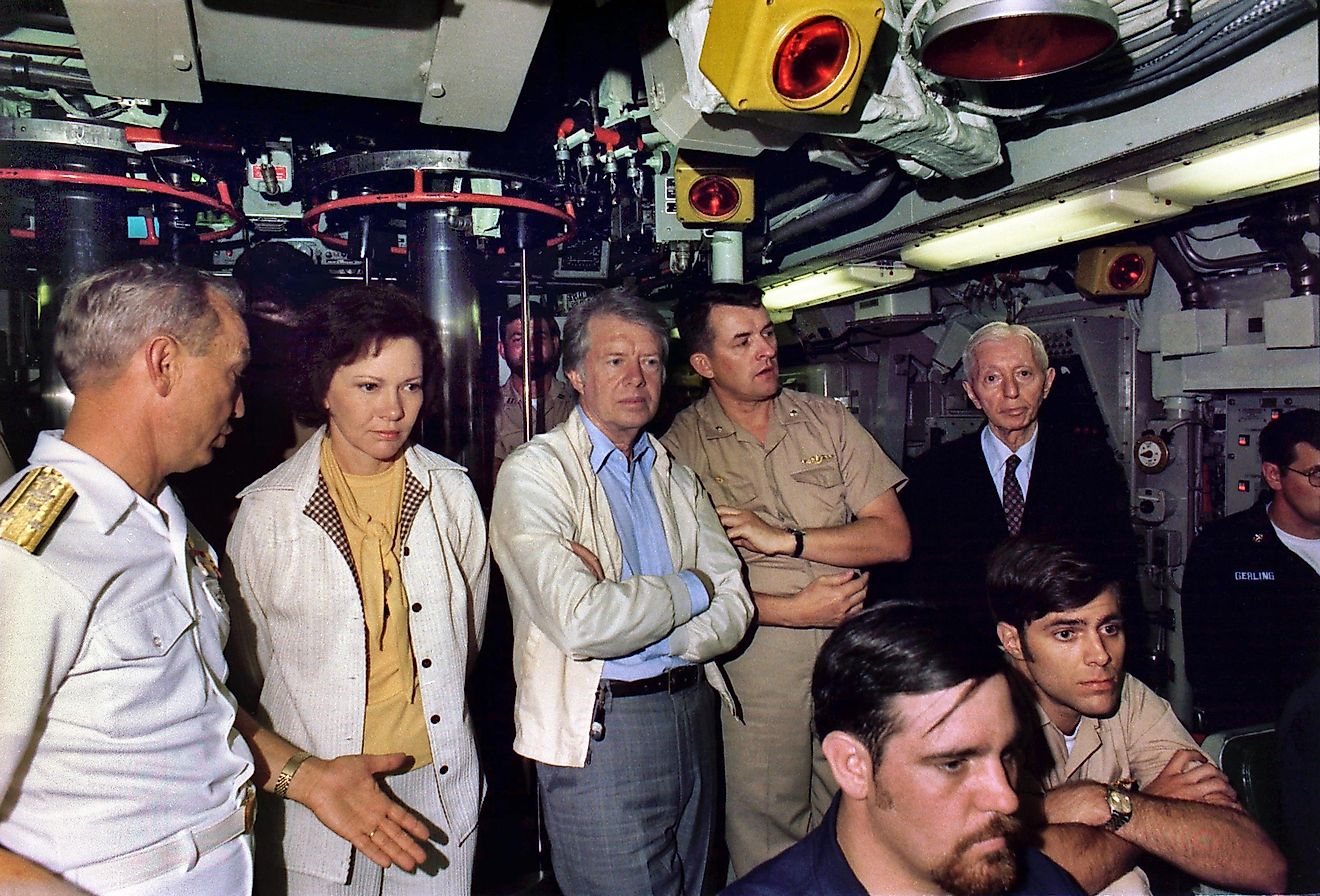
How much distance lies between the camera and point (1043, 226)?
3.14 m

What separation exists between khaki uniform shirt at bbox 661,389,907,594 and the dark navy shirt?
126 centimetres

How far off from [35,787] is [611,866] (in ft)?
4.54

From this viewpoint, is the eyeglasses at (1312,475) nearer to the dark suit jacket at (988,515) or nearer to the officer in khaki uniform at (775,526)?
the dark suit jacket at (988,515)

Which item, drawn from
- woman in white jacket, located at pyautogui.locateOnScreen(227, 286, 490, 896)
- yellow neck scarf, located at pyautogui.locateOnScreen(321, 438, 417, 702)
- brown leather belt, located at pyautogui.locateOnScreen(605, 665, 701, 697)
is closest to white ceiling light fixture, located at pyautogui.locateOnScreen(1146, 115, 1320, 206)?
brown leather belt, located at pyautogui.locateOnScreen(605, 665, 701, 697)

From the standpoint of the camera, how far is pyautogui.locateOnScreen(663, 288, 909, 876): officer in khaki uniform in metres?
2.58

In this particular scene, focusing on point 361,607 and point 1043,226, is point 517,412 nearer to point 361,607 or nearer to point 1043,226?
point 361,607

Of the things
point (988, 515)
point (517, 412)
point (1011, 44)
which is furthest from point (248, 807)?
point (517, 412)

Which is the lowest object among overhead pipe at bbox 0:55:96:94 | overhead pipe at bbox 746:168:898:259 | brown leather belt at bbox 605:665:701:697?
brown leather belt at bbox 605:665:701:697

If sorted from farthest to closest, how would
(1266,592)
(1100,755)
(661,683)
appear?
(1266,592) < (661,683) < (1100,755)

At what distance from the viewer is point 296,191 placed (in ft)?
12.5

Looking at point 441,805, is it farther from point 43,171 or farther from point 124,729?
point 43,171

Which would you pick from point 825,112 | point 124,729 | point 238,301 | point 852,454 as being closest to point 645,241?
point 852,454

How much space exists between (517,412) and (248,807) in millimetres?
3332

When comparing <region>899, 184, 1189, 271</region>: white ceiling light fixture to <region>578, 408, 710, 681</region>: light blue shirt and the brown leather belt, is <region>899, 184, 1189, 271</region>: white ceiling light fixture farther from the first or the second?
the brown leather belt
